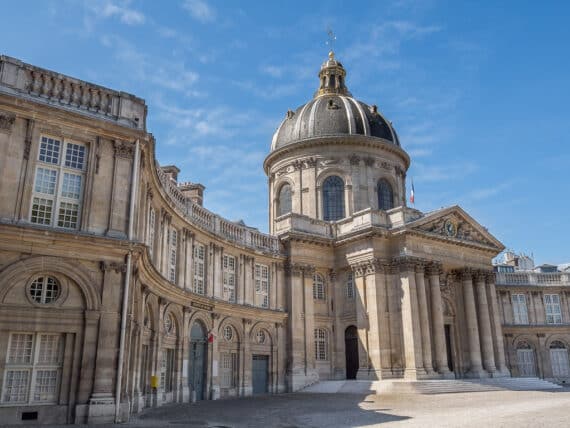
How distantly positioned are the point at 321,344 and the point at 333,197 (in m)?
12.4

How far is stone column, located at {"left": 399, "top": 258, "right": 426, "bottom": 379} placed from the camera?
32562mm

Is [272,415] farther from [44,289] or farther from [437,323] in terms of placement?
[437,323]

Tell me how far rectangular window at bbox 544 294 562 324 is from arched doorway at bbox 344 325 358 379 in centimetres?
2192

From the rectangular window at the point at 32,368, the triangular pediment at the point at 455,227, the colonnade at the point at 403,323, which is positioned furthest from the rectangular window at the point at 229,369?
the rectangular window at the point at 32,368

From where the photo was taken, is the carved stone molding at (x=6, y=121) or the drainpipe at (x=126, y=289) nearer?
the drainpipe at (x=126, y=289)

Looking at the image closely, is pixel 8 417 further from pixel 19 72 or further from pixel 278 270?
pixel 278 270

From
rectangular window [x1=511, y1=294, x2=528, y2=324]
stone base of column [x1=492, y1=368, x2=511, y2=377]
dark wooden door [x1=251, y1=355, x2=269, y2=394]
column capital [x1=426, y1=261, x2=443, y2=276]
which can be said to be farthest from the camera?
rectangular window [x1=511, y1=294, x2=528, y2=324]

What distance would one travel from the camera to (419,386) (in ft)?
100

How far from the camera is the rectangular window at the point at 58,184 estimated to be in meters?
17.4

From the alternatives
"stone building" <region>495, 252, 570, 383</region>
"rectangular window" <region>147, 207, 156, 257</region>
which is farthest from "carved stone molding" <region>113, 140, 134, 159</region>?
"stone building" <region>495, 252, 570, 383</region>

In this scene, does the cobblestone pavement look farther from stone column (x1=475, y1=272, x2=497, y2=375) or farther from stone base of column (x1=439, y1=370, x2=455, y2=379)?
stone column (x1=475, y1=272, x2=497, y2=375)

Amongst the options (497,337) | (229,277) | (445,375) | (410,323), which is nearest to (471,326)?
(497,337)

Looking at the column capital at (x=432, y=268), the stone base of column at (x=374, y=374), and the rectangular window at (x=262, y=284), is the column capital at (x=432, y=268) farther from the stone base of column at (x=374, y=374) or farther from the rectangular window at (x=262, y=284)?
the rectangular window at (x=262, y=284)

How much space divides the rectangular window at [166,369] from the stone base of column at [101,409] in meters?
8.73
